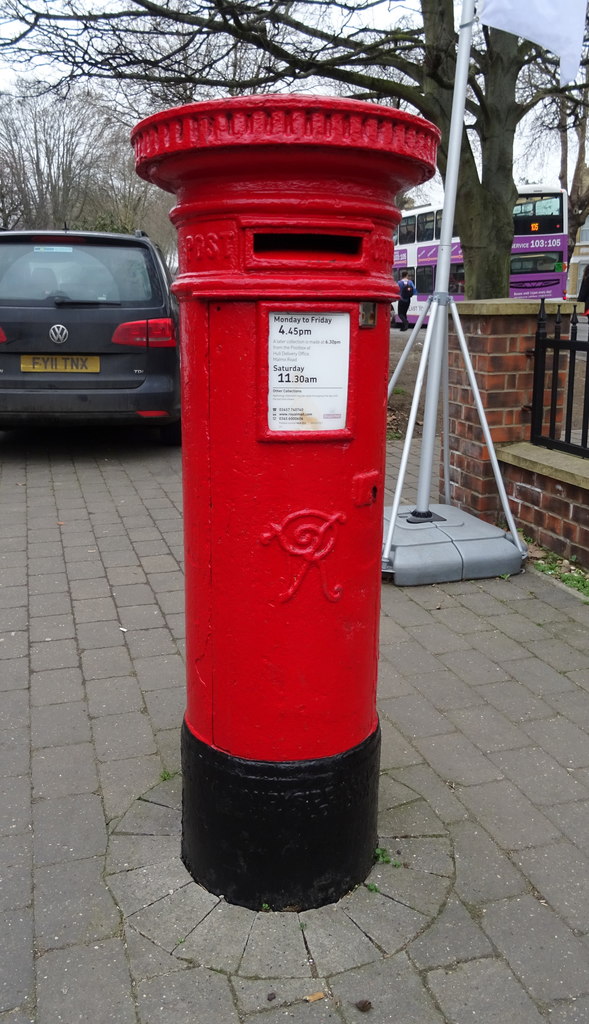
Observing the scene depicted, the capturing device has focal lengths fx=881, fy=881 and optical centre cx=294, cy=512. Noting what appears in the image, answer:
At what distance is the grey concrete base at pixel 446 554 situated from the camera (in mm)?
4824

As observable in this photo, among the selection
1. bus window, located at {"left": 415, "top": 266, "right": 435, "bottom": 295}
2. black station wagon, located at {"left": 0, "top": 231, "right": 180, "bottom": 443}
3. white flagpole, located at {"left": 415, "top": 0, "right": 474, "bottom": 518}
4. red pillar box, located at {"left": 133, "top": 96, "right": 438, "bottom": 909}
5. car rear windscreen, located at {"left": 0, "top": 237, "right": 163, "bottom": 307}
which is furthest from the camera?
bus window, located at {"left": 415, "top": 266, "right": 435, "bottom": 295}

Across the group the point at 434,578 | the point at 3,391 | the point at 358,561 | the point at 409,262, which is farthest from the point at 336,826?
the point at 409,262

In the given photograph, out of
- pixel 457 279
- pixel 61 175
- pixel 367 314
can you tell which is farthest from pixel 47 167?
pixel 367 314

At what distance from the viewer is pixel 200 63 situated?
37.8 ft

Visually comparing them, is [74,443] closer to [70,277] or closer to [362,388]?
[70,277]

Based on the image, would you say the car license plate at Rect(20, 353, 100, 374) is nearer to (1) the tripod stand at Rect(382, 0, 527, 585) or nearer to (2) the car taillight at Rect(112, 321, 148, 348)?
(2) the car taillight at Rect(112, 321, 148, 348)

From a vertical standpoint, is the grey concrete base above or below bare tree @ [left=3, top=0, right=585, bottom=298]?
below

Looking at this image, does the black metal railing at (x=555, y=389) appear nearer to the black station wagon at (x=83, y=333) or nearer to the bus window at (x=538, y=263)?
the black station wagon at (x=83, y=333)

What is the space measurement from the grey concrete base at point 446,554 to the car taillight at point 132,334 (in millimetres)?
3098

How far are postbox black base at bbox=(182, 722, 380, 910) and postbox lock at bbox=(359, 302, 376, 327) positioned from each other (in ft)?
3.72

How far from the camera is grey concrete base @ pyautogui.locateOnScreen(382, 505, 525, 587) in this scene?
482cm

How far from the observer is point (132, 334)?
23.6 feet

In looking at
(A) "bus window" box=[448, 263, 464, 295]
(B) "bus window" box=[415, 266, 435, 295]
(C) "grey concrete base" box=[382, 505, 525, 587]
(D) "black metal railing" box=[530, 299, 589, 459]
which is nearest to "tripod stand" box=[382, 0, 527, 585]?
(C) "grey concrete base" box=[382, 505, 525, 587]

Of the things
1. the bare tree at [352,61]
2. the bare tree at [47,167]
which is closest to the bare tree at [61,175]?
the bare tree at [47,167]
